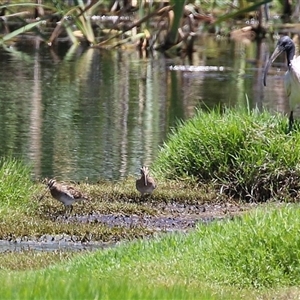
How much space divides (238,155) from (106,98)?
9409 millimetres

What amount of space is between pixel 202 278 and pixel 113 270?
22.5 inches

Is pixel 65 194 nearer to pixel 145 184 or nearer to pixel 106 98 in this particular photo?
pixel 145 184

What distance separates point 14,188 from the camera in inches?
392

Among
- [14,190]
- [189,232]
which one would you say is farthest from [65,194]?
[189,232]

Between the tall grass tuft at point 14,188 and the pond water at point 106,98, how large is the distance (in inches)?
87.8

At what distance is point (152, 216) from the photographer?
9.88 metres

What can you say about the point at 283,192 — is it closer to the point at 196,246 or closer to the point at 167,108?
the point at 196,246

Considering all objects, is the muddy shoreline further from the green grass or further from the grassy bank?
the green grass

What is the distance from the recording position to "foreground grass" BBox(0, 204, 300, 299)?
6.24 m

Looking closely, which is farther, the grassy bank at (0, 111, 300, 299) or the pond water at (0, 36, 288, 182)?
the pond water at (0, 36, 288, 182)

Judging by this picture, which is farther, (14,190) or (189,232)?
(14,190)

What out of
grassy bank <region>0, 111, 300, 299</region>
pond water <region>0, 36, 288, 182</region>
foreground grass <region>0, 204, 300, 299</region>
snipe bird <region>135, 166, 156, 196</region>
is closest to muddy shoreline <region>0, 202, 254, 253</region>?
grassy bank <region>0, 111, 300, 299</region>

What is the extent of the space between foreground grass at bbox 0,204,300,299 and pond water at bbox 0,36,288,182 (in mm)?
5484

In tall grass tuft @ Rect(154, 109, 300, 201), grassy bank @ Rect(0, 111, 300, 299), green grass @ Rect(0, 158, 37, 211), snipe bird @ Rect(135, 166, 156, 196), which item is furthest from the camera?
tall grass tuft @ Rect(154, 109, 300, 201)
